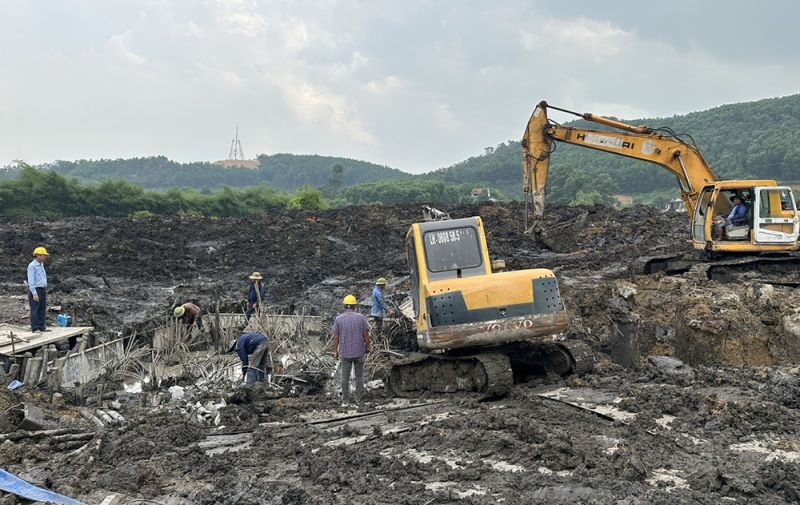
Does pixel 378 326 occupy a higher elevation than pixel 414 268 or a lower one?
lower

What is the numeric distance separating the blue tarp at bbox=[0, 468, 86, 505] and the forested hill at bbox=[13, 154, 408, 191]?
11933 cm

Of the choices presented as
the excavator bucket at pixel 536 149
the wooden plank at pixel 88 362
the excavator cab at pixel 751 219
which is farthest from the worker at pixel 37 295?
the excavator cab at pixel 751 219

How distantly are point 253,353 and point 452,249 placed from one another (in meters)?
3.07

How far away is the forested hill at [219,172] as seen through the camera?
5020 inches

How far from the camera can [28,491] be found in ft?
18.4

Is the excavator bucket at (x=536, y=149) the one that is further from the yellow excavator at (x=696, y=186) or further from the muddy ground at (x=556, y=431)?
the muddy ground at (x=556, y=431)

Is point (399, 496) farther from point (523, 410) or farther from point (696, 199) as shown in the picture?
point (696, 199)

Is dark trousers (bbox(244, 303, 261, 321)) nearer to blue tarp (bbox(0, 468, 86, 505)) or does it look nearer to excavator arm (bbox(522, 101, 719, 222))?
excavator arm (bbox(522, 101, 719, 222))

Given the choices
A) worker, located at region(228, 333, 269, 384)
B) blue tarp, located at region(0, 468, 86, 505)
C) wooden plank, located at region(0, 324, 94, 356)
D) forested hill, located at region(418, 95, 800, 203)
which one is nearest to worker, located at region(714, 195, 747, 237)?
worker, located at region(228, 333, 269, 384)

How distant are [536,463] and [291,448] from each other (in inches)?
86.3

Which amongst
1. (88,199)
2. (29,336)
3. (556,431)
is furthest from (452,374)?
(88,199)

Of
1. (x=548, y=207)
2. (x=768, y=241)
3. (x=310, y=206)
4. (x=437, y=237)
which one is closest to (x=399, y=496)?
(x=437, y=237)

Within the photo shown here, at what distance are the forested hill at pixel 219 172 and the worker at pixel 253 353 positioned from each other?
4515 inches

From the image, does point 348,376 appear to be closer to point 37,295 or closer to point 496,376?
point 496,376
